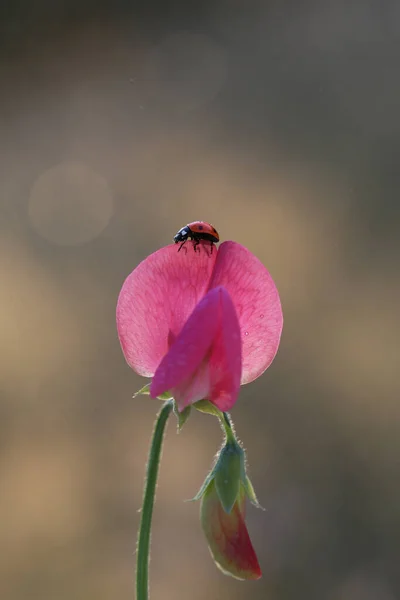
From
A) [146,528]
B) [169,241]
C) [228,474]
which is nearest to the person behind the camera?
[146,528]

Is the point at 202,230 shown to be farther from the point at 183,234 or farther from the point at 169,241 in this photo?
the point at 169,241

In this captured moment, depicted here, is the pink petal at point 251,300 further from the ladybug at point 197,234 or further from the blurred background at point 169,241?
the blurred background at point 169,241

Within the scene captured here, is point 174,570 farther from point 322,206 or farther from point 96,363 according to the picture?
point 322,206

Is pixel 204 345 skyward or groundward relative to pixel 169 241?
groundward

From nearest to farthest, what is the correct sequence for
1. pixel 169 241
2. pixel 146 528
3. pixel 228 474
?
pixel 146 528 < pixel 228 474 < pixel 169 241

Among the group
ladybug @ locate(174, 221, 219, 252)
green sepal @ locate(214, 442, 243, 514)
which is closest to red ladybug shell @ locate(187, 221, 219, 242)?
ladybug @ locate(174, 221, 219, 252)

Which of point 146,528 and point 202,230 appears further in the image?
point 202,230

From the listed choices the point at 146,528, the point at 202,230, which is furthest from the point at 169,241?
the point at 146,528

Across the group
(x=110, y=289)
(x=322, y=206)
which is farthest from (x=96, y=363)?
(x=322, y=206)
